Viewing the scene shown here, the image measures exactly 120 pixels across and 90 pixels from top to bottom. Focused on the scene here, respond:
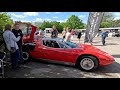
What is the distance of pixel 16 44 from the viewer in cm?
609

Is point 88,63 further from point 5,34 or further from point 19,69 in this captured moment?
point 5,34

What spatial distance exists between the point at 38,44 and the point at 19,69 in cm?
128

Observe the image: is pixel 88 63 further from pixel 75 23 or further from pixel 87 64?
pixel 75 23

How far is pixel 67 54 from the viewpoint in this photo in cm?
677

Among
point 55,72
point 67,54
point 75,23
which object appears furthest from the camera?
point 75,23

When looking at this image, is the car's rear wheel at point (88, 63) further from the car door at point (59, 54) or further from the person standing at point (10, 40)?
the person standing at point (10, 40)

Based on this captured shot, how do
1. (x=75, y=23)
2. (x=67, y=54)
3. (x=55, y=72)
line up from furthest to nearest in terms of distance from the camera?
(x=75, y=23)
(x=67, y=54)
(x=55, y=72)

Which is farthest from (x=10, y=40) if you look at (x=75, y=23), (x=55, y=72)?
(x=75, y=23)

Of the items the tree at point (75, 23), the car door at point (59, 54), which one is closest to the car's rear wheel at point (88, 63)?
the car door at point (59, 54)

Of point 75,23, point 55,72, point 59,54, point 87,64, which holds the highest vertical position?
point 75,23

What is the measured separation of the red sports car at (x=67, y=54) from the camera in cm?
650
